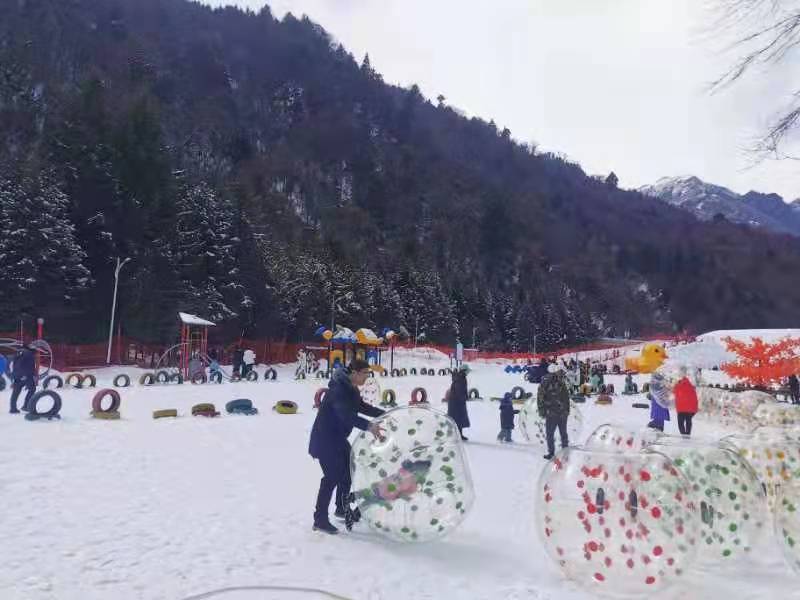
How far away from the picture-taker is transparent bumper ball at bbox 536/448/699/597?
435 cm

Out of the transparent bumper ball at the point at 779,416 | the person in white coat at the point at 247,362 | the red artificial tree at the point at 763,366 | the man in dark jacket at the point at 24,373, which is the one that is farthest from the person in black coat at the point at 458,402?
the red artificial tree at the point at 763,366

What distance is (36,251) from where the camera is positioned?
115ft

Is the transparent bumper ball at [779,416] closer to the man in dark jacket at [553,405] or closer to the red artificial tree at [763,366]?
the man in dark jacket at [553,405]

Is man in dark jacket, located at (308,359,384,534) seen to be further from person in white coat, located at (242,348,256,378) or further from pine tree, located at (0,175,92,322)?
pine tree, located at (0,175,92,322)

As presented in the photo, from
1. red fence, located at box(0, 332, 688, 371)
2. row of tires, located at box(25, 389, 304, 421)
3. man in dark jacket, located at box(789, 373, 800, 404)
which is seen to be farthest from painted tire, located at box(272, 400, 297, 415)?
man in dark jacket, located at box(789, 373, 800, 404)

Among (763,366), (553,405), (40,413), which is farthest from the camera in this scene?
(763,366)

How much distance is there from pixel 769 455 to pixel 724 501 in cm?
118

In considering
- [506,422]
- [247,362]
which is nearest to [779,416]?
[506,422]

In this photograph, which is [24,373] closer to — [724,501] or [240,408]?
[240,408]

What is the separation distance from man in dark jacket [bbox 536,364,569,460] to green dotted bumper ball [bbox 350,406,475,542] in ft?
16.9

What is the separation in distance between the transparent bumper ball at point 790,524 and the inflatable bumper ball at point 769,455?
2.97 feet

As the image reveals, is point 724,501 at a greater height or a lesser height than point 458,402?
lesser

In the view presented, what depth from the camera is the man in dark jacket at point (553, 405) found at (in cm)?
1069

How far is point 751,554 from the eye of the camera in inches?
215
